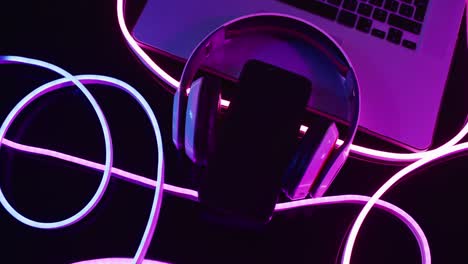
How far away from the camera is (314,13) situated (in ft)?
2.33

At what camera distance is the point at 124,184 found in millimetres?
631

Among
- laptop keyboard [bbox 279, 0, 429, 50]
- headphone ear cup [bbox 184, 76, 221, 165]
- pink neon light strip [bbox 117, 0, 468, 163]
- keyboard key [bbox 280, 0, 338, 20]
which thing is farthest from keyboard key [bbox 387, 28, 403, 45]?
headphone ear cup [bbox 184, 76, 221, 165]

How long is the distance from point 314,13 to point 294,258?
0.44 m

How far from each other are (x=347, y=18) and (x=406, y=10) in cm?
12

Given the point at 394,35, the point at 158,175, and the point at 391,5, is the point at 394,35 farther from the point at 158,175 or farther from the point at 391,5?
the point at 158,175

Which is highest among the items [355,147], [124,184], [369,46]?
[369,46]

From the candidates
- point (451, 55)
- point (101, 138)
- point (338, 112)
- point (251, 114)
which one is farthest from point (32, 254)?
point (451, 55)

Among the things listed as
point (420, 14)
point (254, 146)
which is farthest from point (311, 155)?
point (420, 14)

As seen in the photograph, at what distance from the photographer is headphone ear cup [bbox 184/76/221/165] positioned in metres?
0.53

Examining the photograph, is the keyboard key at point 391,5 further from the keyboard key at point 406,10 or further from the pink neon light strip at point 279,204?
the pink neon light strip at point 279,204

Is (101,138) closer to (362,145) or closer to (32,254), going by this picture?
(32,254)

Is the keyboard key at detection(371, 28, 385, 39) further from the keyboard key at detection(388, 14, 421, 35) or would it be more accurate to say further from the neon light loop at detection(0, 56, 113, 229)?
the neon light loop at detection(0, 56, 113, 229)

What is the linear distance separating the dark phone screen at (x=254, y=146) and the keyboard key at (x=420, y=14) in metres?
0.33

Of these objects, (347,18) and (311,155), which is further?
(347,18)
